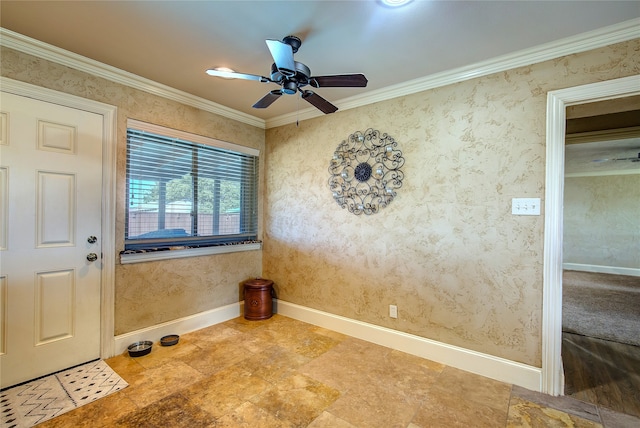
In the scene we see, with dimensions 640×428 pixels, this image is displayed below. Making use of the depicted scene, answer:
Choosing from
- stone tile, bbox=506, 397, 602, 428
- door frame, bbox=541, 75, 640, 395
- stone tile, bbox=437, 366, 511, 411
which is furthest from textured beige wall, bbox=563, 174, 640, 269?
stone tile, bbox=506, 397, 602, 428

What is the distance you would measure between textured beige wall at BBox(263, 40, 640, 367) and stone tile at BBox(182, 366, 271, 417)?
Answer: 1.25 m

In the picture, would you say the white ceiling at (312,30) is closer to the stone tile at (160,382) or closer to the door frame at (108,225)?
the door frame at (108,225)

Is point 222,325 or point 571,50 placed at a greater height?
point 571,50

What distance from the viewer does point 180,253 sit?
9.84 feet

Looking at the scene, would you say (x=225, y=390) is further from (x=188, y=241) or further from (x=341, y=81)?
(x=341, y=81)

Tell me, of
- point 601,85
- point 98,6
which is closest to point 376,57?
point 601,85

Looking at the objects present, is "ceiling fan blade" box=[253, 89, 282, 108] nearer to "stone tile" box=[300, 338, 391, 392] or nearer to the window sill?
the window sill

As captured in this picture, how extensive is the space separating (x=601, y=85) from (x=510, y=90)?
1.70ft

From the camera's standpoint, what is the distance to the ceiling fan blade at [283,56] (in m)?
1.52

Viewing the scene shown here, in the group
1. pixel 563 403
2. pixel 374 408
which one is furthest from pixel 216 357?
pixel 563 403

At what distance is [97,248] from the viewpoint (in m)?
2.46

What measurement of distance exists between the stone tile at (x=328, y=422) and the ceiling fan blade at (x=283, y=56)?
2131 mm

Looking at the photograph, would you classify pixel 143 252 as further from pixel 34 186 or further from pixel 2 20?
pixel 2 20

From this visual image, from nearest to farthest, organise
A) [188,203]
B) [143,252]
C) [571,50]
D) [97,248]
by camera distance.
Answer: [571,50], [97,248], [143,252], [188,203]
